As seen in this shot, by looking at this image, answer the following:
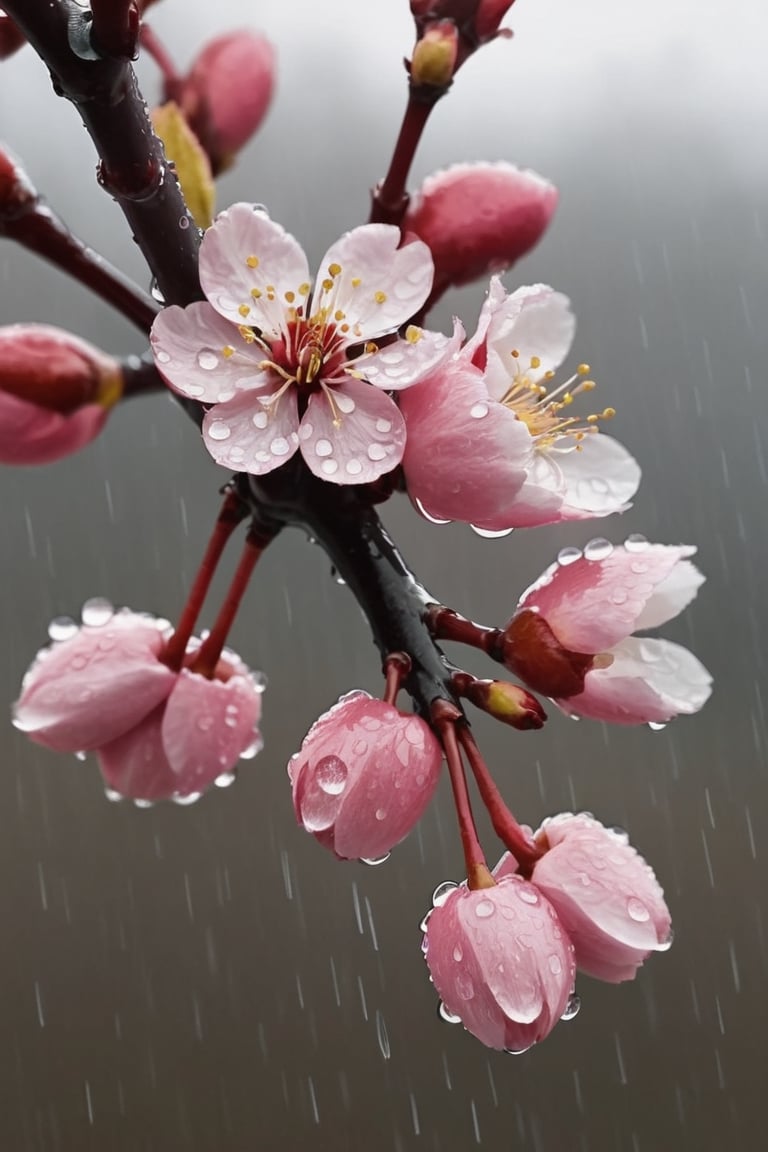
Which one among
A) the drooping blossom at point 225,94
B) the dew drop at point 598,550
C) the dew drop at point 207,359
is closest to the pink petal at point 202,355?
the dew drop at point 207,359

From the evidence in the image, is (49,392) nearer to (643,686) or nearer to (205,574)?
(205,574)

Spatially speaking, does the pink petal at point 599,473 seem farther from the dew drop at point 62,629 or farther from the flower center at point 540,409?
the dew drop at point 62,629

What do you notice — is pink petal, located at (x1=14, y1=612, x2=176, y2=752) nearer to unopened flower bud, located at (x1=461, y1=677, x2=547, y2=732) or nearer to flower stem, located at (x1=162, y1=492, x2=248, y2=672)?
flower stem, located at (x1=162, y1=492, x2=248, y2=672)

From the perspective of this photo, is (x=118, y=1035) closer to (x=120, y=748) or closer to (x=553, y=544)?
(x=553, y=544)

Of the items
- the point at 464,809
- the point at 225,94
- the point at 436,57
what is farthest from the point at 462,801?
the point at 225,94

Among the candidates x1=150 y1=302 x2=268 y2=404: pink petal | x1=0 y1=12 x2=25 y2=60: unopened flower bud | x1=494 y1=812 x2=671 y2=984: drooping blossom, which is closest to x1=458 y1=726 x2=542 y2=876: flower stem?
x1=494 y1=812 x2=671 y2=984: drooping blossom

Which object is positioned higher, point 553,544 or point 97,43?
point 553,544

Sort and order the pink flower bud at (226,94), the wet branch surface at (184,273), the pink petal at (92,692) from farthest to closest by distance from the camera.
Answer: the pink flower bud at (226,94)
the pink petal at (92,692)
the wet branch surface at (184,273)

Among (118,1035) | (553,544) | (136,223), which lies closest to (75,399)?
(136,223)
